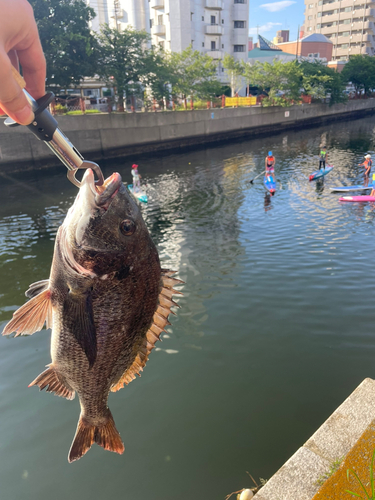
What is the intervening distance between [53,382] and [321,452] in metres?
4.31

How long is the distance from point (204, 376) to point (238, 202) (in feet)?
54.9

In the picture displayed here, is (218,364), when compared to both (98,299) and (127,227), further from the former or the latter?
(127,227)

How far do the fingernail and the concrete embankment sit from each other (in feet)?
121

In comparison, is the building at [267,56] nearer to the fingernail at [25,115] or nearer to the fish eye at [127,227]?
the fingernail at [25,115]

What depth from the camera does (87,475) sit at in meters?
6.86

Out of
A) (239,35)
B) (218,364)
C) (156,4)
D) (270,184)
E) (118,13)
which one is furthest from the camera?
(239,35)

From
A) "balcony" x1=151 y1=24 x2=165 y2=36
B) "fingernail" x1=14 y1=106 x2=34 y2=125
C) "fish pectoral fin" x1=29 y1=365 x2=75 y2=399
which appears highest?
"balcony" x1=151 y1=24 x2=165 y2=36

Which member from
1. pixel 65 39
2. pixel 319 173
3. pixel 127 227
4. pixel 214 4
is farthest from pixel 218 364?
pixel 214 4

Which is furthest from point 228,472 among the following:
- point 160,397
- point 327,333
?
point 327,333

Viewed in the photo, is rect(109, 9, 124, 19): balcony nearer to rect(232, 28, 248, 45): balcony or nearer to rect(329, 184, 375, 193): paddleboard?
rect(232, 28, 248, 45): balcony

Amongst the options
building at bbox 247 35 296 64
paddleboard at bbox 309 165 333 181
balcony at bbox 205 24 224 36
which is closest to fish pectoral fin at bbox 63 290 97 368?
paddleboard at bbox 309 165 333 181

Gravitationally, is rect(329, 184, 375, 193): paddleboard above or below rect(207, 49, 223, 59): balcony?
below

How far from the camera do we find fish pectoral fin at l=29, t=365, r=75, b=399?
3037 mm

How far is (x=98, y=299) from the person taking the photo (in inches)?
106
